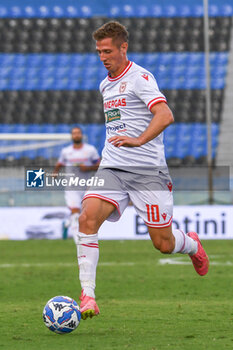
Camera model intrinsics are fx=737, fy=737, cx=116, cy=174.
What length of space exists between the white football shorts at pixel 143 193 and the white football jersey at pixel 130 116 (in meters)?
0.07

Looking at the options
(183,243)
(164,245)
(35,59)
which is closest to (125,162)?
(164,245)

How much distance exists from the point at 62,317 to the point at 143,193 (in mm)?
1187

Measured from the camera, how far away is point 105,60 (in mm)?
5375

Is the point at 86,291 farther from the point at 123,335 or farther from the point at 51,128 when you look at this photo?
the point at 51,128

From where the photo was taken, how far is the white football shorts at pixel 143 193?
5449 mm

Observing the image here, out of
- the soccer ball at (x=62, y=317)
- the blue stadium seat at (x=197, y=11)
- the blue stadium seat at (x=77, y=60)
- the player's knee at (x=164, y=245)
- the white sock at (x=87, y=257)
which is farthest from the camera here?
the blue stadium seat at (x=197, y=11)

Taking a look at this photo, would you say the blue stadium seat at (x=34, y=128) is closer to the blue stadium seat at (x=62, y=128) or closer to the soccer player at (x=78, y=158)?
the blue stadium seat at (x=62, y=128)

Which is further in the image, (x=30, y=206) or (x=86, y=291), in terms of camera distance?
(x=30, y=206)

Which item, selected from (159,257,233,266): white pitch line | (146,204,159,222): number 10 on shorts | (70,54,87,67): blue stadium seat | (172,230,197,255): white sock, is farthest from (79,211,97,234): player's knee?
(70,54,87,67): blue stadium seat

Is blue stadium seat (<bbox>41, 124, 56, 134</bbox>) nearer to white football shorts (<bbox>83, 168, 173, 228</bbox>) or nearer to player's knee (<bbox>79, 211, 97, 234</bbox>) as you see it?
white football shorts (<bbox>83, 168, 173, 228</bbox>)

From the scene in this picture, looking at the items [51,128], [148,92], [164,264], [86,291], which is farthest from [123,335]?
[51,128]

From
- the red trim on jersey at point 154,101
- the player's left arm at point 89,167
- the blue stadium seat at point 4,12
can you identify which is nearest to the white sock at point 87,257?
the red trim on jersey at point 154,101

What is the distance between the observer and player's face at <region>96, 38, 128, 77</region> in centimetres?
532

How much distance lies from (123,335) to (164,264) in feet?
17.9
